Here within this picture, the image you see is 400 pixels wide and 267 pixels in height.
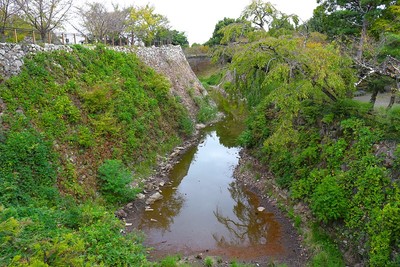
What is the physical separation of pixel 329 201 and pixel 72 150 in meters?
9.17

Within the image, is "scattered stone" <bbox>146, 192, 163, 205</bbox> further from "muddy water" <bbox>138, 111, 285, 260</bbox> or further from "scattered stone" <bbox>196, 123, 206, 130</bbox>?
"scattered stone" <bbox>196, 123, 206, 130</bbox>

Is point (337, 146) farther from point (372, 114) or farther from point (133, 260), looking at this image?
point (133, 260)

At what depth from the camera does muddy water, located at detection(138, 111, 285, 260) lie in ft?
31.0

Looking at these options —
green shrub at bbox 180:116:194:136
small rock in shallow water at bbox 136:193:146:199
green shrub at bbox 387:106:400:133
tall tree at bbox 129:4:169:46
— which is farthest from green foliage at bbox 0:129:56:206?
tall tree at bbox 129:4:169:46

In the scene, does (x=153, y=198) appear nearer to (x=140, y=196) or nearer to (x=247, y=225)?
(x=140, y=196)

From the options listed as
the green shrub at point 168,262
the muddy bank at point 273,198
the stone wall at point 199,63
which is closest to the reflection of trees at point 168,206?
the green shrub at point 168,262

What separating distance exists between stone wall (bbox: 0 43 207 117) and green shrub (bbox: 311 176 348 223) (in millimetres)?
11705

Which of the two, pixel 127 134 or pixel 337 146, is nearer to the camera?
pixel 337 146

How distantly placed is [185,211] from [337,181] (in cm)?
572

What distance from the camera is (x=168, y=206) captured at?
39.2 ft

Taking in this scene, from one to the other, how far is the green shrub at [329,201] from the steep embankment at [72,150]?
5.35 meters

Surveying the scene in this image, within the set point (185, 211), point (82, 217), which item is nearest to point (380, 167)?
point (185, 211)

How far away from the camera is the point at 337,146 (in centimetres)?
977

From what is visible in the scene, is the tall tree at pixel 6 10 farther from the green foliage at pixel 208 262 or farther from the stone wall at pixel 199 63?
the stone wall at pixel 199 63
